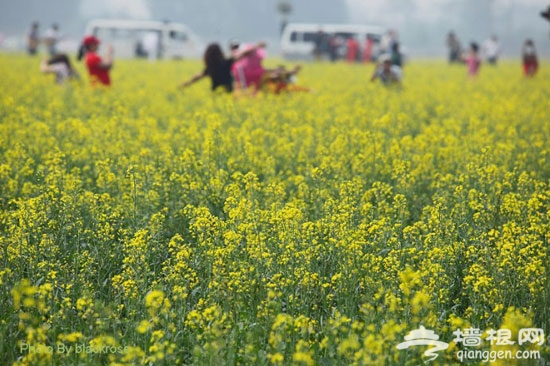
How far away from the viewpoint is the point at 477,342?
444cm

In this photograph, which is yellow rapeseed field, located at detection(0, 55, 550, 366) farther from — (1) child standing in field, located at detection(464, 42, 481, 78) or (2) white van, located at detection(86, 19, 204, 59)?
(2) white van, located at detection(86, 19, 204, 59)

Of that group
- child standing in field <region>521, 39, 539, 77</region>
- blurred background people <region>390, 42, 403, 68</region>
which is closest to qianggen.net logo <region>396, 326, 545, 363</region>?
blurred background people <region>390, 42, 403, 68</region>

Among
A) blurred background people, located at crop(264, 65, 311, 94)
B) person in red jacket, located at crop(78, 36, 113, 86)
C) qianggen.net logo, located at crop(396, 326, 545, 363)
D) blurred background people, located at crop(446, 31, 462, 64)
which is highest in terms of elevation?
person in red jacket, located at crop(78, 36, 113, 86)

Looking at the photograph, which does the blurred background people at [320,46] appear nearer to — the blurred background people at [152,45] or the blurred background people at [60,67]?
the blurred background people at [152,45]

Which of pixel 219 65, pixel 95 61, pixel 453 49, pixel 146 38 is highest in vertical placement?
pixel 95 61

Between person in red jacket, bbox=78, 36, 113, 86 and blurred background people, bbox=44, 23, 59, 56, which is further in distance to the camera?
blurred background people, bbox=44, 23, 59, 56

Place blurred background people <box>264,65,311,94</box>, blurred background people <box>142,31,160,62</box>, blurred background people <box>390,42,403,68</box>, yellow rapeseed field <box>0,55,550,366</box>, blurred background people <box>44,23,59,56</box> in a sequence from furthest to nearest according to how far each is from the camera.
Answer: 1. blurred background people <box>142,31,160,62</box>
2. blurred background people <box>44,23,59,56</box>
3. blurred background people <box>390,42,403,68</box>
4. blurred background people <box>264,65,311,94</box>
5. yellow rapeseed field <box>0,55,550,366</box>

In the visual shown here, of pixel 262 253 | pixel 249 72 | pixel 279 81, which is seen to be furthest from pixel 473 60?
pixel 262 253

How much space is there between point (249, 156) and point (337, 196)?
63.5 inches

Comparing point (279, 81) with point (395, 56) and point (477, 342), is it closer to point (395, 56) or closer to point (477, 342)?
point (395, 56)

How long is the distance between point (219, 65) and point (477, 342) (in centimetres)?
1080

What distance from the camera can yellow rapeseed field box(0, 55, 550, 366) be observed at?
4.35 meters

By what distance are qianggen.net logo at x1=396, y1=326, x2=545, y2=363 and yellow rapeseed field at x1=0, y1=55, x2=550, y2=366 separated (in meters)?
0.03

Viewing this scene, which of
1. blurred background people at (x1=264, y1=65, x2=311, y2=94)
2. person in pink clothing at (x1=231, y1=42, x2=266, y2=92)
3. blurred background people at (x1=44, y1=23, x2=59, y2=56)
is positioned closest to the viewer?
person in pink clothing at (x1=231, y1=42, x2=266, y2=92)
